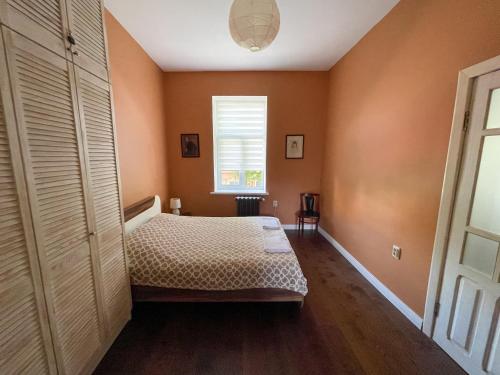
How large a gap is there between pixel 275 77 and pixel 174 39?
1.70 meters

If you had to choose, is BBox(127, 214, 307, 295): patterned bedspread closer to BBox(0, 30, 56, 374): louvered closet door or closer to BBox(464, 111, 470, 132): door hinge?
BBox(0, 30, 56, 374): louvered closet door

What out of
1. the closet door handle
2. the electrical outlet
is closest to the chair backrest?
the electrical outlet

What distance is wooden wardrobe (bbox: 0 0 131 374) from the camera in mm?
837

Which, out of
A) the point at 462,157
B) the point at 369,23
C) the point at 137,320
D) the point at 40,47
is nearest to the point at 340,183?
the point at 462,157

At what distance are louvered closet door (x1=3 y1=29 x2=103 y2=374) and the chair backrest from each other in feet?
10.4

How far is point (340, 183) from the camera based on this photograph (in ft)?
10.2

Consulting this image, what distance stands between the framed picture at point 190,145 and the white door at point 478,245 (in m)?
3.39

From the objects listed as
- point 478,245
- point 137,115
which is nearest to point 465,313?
point 478,245

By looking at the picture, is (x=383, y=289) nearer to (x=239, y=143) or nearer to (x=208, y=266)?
(x=208, y=266)

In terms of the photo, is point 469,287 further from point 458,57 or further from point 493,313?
point 458,57

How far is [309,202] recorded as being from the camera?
12.1ft

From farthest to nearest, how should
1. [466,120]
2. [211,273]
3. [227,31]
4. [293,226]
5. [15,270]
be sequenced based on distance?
[293,226] → [227,31] → [211,273] → [466,120] → [15,270]

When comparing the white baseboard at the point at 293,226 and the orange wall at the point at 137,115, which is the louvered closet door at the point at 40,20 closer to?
the orange wall at the point at 137,115

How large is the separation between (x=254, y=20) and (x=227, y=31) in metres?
1.22
